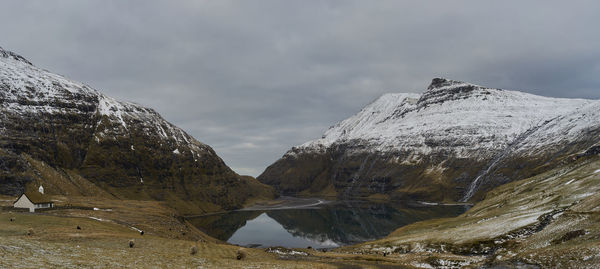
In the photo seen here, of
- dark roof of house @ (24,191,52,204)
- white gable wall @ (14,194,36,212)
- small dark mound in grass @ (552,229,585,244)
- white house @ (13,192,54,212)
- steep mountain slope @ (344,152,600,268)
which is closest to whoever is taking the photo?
steep mountain slope @ (344,152,600,268)

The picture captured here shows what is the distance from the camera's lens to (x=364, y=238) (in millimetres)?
162250

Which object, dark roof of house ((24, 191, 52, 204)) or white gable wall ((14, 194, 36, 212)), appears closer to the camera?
white gable wall ((14, 194, 36, 212))

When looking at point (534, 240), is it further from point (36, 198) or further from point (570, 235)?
point (36, 198)

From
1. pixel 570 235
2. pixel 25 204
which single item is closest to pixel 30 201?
pixel 25 204

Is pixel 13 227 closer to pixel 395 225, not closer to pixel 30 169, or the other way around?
pixel 30 169

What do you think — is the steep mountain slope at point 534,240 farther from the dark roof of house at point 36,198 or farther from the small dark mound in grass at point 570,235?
the dark roof of house at point 36,198

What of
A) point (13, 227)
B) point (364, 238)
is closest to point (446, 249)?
point (13, 227)

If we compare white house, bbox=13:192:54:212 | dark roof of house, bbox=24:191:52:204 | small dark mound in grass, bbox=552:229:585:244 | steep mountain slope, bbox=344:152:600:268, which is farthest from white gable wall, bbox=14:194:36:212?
small dark mound in grass, bbox=552:229:585:244

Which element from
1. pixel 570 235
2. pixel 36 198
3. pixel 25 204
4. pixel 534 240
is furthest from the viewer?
pixel 36 198

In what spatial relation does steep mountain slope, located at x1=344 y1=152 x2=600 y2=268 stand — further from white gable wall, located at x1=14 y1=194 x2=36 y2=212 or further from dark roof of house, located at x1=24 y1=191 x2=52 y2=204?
dark roof of house, located at x1=24 y1=191 x2=52 y2=204

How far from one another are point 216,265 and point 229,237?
5585 inches

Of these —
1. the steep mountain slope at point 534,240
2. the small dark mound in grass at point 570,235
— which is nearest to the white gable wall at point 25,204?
the steep mountain slope at point 534,240

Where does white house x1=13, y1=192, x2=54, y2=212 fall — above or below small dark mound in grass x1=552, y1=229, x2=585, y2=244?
above

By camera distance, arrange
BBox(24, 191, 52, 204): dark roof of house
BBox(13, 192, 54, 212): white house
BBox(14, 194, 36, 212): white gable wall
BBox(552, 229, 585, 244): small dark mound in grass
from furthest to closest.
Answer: BBox(24, 191, 52, 204): dark roof of house
BBox(13, 192, 54, 212): white house
BBox(14, 194, 36, 212): white gable wall
BBox(552, 229, 585, 244): small dark mound in grass
